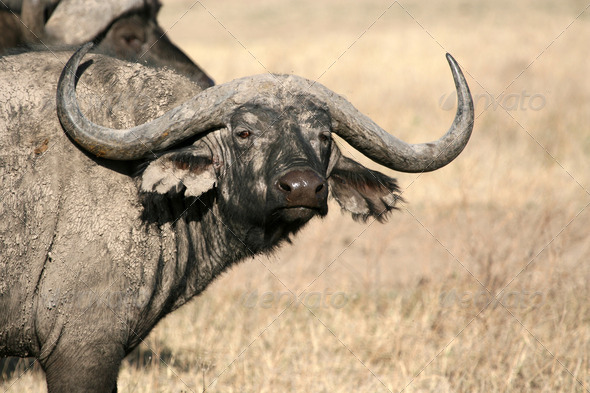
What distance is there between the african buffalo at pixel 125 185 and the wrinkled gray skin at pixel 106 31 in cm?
384

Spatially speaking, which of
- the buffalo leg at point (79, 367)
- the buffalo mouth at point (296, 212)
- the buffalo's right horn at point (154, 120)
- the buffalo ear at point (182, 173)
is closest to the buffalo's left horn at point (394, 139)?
the buffalo's right horn at point (154, 120)

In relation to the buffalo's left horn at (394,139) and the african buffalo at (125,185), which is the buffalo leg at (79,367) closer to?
the african buffalo at (125,185)

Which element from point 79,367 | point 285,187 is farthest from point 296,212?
point 79,367

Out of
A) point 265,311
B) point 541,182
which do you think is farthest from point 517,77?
point 265,311

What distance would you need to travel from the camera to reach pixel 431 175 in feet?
33.1

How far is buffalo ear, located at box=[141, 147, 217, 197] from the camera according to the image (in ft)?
11.9

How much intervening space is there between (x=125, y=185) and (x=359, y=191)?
1462 mm

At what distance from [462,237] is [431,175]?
102 inches

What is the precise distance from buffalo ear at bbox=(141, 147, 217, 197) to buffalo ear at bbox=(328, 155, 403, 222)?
2.84 feet

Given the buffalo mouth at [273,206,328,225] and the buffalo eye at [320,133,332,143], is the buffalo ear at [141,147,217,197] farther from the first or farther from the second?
the buffalo eye at [320,133,332,143]

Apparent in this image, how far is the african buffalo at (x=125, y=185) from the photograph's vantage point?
141 inches

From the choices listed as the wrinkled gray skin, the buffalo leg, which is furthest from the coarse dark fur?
the wrinkled gray skin

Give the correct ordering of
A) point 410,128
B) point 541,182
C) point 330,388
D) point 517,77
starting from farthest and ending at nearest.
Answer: point 517,77 → point 410,128 → point 541,182 → point 330,388

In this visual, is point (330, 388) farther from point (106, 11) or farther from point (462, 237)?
point (106, 11)
